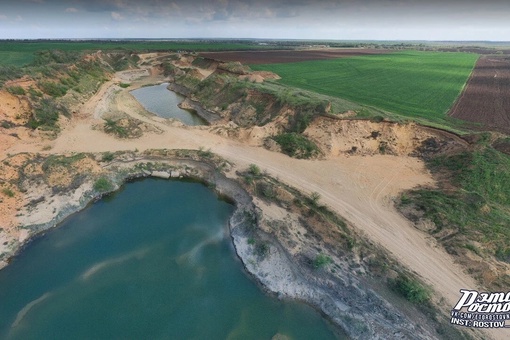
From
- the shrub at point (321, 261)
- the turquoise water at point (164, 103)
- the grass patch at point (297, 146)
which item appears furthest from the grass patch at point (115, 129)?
the shrub at point (321, 261)

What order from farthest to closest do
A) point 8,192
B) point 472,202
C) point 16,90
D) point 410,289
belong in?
1. point 16,90
2. point 8,192
3. point 472,202
4. point 410,289

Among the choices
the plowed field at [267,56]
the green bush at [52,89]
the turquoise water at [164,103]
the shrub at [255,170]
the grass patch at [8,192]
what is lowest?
the grass patch at [8,192]

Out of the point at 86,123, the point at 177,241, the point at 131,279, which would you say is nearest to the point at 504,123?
the point at 177,241

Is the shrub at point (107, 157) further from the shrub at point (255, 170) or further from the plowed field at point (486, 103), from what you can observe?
the plowed field at point (486, 103)

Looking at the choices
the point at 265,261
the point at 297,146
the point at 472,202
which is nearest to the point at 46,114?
the point at 297,146

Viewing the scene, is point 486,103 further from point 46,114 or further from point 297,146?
point 46,114

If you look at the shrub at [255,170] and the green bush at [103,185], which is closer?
the green bush at [103,185]

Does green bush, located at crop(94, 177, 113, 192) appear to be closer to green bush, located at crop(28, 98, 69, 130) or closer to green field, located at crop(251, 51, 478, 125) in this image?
green bush, located at crop(28, 98, 69, 130)
